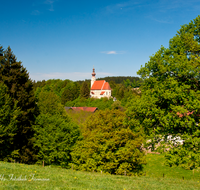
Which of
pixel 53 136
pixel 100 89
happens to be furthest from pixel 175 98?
pixel 100 89

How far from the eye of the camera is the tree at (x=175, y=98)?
11938 mm

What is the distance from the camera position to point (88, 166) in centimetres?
2238

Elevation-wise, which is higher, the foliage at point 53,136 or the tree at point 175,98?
the tree at point 175,98

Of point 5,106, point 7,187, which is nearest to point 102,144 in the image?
point 5,106

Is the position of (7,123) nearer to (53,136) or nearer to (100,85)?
(53,136)

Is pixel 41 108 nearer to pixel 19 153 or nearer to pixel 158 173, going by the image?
pixel 19 153

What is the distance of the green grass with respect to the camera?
384 inches

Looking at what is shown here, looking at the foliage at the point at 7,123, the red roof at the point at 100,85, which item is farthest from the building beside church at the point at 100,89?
the foliage at the point at 7,123

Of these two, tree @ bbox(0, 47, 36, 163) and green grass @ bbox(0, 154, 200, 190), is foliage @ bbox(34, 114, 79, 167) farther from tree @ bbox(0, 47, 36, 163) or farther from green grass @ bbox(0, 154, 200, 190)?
green grass @ bbox(0, 154, 200, 190)

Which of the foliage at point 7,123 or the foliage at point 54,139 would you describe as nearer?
the foliage at point 7,123

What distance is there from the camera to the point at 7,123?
20578mm

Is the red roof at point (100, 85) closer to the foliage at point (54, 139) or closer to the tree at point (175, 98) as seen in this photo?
the foliage at point (54, 139)

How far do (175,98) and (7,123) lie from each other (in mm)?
16787

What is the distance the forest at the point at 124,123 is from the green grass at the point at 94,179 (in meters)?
2.25
